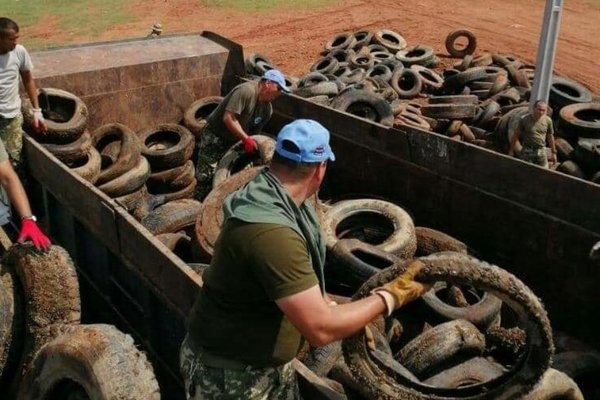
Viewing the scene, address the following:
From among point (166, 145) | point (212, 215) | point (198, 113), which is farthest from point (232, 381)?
point (198, 113)

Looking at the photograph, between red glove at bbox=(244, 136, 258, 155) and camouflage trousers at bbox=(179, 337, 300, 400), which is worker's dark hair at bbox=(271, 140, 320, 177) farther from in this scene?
red glove at bbox=(244, 136, 258, 155)

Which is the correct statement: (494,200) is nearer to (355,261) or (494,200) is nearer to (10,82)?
(355,261)

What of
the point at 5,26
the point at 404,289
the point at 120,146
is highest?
the point at 5,26

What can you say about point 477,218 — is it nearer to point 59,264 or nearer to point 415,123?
point 59,264

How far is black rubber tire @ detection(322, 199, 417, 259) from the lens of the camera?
5.71 m

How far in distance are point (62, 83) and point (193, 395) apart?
6.11 m

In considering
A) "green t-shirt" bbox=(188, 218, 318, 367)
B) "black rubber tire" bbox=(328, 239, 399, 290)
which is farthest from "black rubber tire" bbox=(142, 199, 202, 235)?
"green t-shirt" bbox=(188, 218, 318, 367)

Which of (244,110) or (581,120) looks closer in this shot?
(244,110)

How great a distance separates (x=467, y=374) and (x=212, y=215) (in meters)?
2.61

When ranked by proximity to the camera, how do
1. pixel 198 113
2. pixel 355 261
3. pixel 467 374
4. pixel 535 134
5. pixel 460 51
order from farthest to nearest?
1. pixel 460 51
2. pixel 198 113
3. pixel 535 134
4. pixel 355 261
5. pixel 467 374

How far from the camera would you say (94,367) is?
12.4ft

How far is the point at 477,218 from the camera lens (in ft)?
19.6

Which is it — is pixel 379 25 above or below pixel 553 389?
below

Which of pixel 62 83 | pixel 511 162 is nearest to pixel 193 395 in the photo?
pixel 511 162
